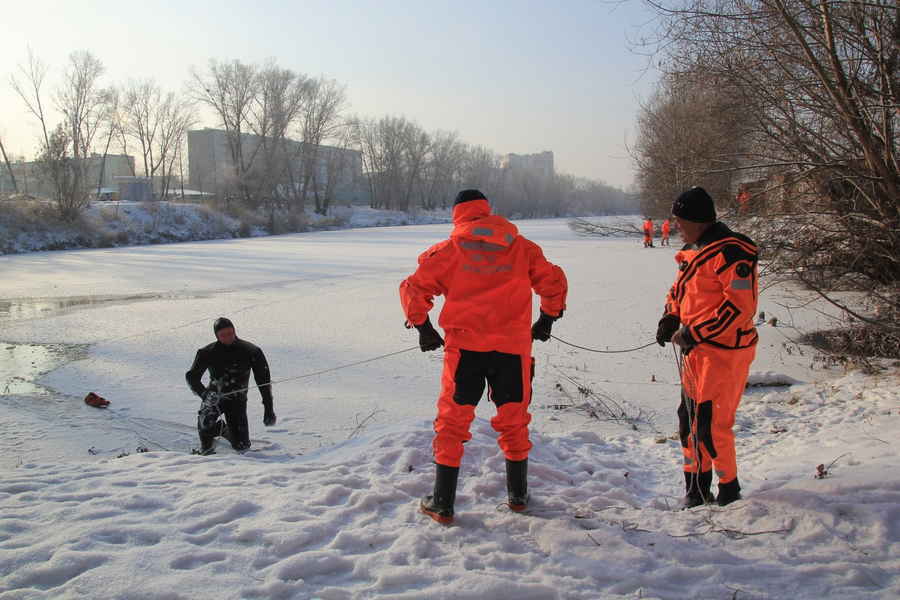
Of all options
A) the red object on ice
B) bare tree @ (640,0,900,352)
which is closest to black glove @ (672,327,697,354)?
bare tree @ (640,0,900,352)

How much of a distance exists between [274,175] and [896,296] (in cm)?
5132

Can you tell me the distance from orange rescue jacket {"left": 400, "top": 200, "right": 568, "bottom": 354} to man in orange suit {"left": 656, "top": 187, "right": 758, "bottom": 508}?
32.0 inches

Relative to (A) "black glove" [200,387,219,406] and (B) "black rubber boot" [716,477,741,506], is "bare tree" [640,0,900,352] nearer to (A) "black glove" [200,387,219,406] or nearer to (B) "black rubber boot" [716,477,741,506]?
(B) "black rubber boot" [716,477,741,506]

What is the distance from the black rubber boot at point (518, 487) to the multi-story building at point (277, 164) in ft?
167

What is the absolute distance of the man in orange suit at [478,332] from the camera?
305cm

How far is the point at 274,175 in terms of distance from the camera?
5234cm

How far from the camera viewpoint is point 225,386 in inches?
197

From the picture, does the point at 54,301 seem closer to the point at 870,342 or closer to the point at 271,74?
the point at 870,342

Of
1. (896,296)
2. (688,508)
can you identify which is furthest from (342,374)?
(896,296)

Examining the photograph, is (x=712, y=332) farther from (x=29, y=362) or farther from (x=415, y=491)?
(x=29, y=362)

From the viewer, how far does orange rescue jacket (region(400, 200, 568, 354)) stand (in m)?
3.06

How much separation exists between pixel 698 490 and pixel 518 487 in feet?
3.43

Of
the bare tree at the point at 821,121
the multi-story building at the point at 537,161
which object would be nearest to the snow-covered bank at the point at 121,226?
the bare tree at the point at 821,121

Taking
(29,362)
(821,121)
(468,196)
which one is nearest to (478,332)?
(468,196)
